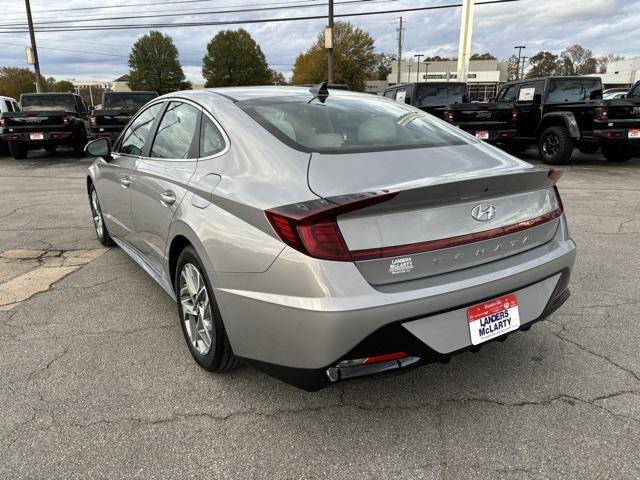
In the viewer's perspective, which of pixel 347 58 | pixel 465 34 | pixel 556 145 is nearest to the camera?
pixel 556 145

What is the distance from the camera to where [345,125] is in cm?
284

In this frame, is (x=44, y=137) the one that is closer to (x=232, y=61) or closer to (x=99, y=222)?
(x=99, y=222)

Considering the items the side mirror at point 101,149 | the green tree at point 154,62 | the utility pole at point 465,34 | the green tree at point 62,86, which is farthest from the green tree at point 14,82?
the side mirror at point 101,149

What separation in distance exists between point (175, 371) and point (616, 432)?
225 centimetres

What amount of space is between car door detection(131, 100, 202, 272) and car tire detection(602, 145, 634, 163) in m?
11.5

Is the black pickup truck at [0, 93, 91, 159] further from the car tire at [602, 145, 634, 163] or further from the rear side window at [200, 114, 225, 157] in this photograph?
the car tire at [602, 145, 634, 163]

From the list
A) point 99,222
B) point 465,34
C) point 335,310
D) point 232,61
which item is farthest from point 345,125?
point 232,61

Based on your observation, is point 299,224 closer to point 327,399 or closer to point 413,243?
point 413,243

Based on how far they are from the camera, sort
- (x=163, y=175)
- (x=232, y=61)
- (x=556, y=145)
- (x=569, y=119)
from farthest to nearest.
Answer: (x=232, y=61) → (x=556, y=145) → (x=569, y=119) → (x=163, y=175)

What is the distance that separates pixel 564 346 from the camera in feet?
9.95

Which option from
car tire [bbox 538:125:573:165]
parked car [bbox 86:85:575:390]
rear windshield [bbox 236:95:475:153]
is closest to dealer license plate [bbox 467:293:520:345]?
parked car [bbox 86:85:575:390]

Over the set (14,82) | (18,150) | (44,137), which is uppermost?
(14,82)

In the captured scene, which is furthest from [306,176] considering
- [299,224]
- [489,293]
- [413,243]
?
[489,293]

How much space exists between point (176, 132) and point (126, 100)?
13354 millimetres
